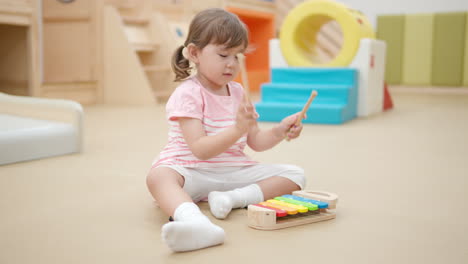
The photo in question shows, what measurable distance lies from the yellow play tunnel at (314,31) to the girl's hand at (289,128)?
8.46ft

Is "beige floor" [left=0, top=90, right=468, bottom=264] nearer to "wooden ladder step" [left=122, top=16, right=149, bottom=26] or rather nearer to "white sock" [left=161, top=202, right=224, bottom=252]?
"white sock" [left=161, top=202, right=224, bottom=252]

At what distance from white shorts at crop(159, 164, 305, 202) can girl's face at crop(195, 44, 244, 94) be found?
9.8 inches

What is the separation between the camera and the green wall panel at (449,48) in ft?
18.5

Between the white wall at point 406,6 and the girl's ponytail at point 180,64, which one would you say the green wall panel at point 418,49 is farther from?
the girl's ponytail at point 180,64

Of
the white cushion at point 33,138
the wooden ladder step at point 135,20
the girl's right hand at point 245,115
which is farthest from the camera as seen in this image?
the wooden ladder step at point 135,20

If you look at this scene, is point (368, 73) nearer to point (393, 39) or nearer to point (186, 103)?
point (393, 39)

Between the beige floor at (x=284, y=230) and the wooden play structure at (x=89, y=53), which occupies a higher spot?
the wooden play structure at (x=89, y=53)

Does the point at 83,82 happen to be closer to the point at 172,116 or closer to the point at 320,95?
the point at 320,95

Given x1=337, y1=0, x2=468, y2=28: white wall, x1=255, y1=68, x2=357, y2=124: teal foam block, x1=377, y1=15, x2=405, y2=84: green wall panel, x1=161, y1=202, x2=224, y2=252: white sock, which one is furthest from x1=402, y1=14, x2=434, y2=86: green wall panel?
x1=161, y1=202, x2=224, y2=252: white sock

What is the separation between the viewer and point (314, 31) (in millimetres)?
4262

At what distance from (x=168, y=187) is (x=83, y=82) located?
3496mm

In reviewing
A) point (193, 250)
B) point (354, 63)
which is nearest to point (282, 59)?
point (354, 63)

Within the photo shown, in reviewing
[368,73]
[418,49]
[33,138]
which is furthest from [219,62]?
[418,49]

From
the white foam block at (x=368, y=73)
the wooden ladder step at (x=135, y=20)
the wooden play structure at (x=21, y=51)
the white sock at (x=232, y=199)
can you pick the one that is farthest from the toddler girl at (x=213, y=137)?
the wooden ladder step at (x=135, y=20)
